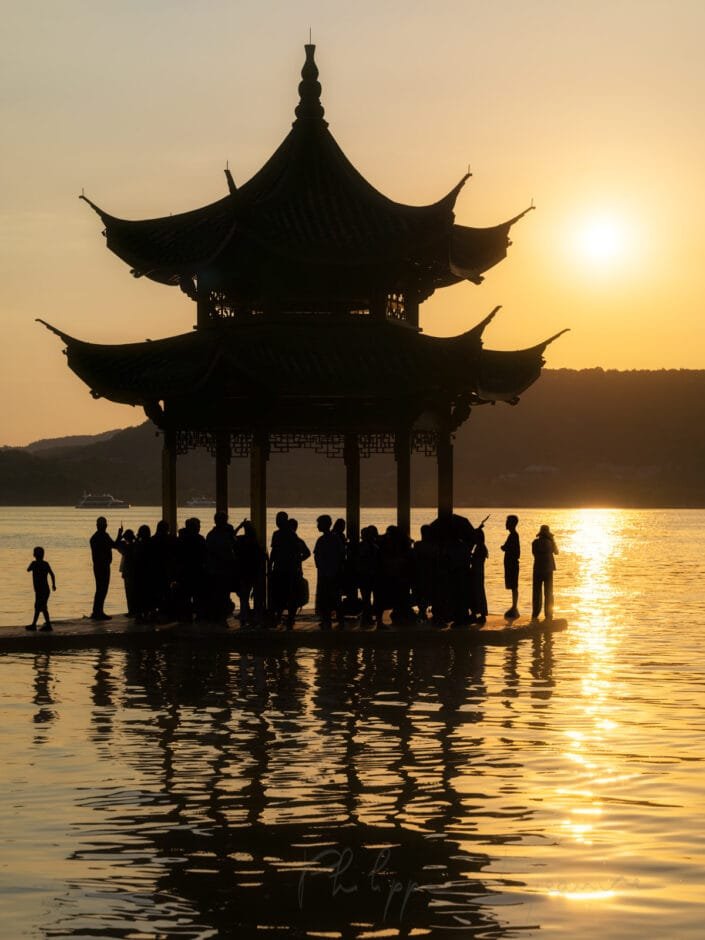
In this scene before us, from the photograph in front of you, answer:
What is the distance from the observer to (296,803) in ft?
45.4

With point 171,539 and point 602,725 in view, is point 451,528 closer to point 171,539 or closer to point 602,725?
point 171,539

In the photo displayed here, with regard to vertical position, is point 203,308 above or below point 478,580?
above

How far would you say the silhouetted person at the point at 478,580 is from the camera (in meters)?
29.6

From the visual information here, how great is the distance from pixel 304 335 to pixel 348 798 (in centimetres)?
1865

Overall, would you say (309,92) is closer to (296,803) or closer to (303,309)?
(303,309)

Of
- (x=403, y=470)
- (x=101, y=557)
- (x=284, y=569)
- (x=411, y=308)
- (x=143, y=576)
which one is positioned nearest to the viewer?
(x=284, y=569)

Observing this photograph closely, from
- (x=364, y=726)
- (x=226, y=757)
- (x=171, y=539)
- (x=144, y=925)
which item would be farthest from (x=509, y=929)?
(x=171, y=539)

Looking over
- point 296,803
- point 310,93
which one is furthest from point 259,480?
point 296,803

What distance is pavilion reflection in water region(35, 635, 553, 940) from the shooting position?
10539 millimetres

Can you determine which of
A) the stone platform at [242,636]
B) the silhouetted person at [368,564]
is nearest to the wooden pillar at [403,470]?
the silhouetted person at [368,564]

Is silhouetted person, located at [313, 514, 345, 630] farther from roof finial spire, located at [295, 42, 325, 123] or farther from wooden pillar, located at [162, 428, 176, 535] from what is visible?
roof finial spire, located at [295, 42, 325, 123]

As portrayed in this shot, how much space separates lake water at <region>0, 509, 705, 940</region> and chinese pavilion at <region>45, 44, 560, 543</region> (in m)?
5.97

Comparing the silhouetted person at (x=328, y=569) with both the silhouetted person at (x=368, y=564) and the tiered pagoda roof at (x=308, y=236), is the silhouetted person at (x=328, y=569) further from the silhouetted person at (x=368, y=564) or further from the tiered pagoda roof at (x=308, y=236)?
the tiered pagoda roof at (x=308, y=236)

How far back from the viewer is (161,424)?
31.9 metres
